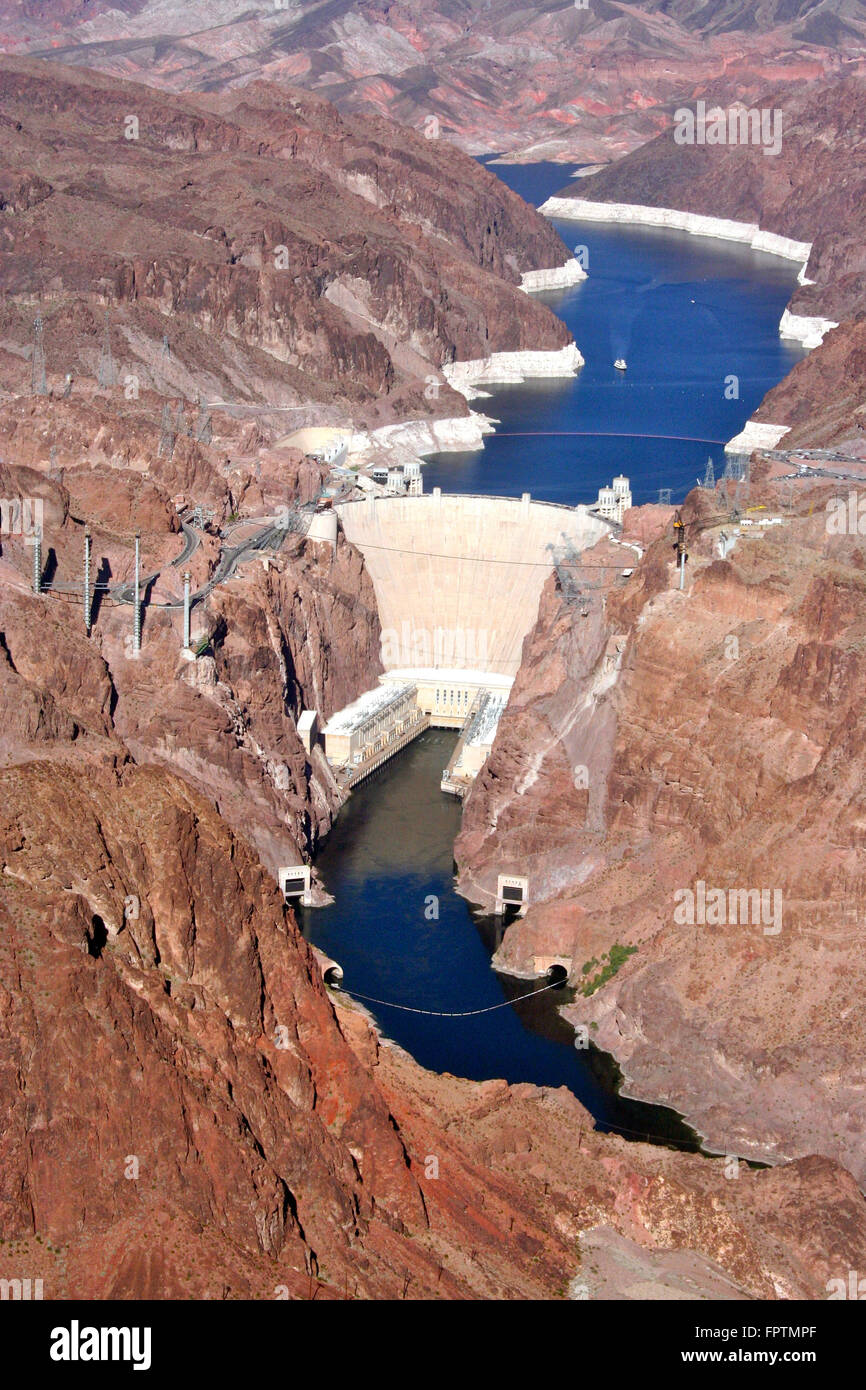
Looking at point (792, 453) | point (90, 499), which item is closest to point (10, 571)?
point (90, 499)

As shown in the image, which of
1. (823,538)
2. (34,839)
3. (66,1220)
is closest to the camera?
(66,1220)

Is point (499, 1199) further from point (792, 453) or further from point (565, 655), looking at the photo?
point (792, 453)

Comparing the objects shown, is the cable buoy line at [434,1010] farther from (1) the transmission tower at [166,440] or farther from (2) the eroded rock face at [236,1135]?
(1) the transmission tower at [166,440]
